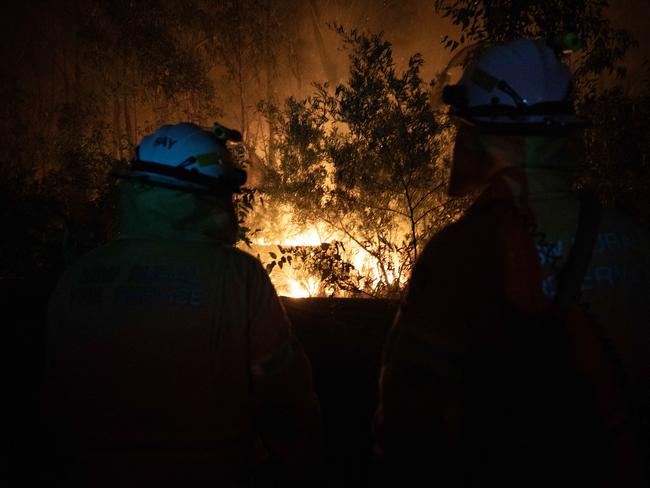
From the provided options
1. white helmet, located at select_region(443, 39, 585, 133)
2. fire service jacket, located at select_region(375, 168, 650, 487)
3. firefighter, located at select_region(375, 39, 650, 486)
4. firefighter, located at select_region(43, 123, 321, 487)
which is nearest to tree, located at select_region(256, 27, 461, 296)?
white helmet, located at select_region(443, 39, 585, 133)

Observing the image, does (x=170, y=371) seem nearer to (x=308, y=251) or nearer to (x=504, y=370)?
(x=504, y=370)

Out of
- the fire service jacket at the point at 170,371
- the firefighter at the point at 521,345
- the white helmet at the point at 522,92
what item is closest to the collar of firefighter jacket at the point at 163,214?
the fire service jacket at the point at 170,371

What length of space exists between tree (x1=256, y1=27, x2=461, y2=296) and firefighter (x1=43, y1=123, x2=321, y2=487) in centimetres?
560

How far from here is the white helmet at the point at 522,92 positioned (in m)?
1.45

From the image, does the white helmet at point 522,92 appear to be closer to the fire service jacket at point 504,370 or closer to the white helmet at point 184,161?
the fire service jacket at point 504,370

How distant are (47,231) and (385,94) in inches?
209

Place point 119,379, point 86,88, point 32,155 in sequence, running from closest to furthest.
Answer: point 119,379 → point 32,155 → point 86,88

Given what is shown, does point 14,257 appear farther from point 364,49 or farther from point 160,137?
point 364,49

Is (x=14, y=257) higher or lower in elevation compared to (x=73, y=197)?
lower

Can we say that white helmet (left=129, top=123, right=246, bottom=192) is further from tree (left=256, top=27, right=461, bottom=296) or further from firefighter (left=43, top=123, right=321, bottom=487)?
tree (left=256, top=27, right=461, bottom=296)

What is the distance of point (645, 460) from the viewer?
4.11ft

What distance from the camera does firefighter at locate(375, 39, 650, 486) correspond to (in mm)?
1226

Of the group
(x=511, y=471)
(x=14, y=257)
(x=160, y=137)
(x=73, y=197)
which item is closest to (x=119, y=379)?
(x=160, y=137)

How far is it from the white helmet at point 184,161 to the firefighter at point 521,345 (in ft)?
3.42
